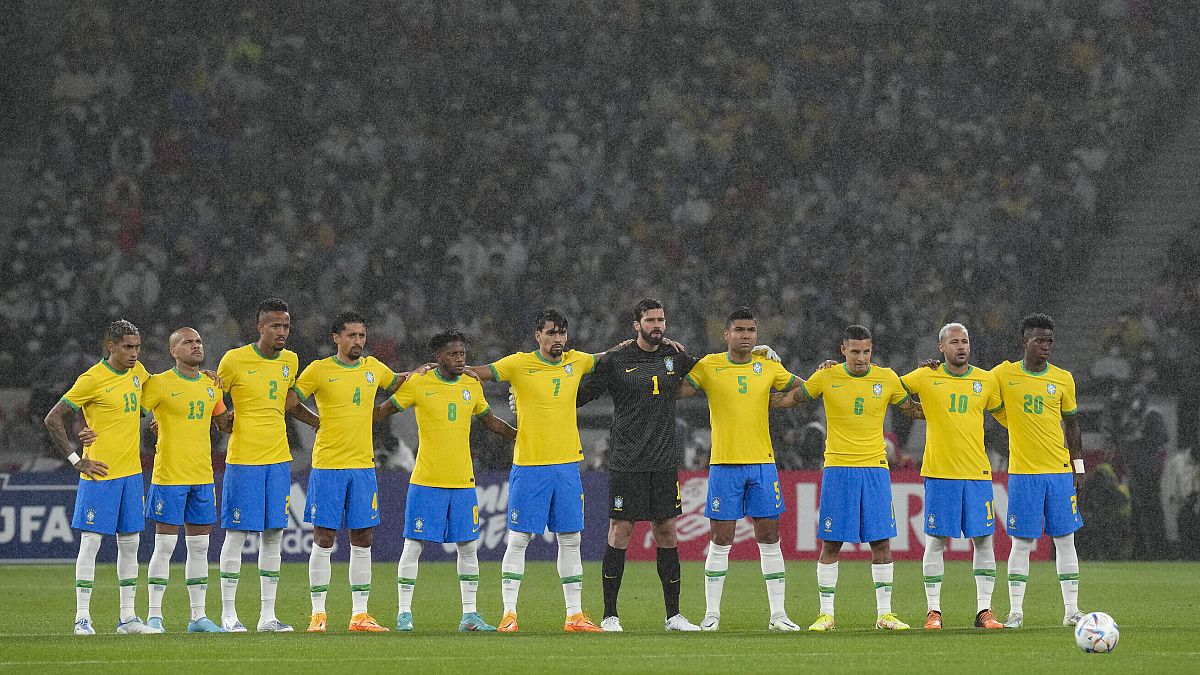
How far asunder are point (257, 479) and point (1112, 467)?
453 inches

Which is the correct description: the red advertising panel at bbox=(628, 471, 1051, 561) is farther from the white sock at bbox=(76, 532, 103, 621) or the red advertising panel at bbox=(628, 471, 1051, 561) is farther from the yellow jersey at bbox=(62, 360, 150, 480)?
the white sock at bbox=(76, 532, 103, 621)

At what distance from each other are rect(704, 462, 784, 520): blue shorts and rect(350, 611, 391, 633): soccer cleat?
8.14ft

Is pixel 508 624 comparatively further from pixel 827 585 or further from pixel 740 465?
pixel 827 585

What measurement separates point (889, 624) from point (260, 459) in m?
4.68

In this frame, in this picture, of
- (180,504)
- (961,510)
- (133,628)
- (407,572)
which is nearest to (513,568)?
(407,572)

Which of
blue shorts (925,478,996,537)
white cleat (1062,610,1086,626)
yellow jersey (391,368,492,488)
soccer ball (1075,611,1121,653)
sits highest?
yellow jersey (391,368,492,488)

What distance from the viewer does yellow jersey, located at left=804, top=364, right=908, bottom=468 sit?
11.2m

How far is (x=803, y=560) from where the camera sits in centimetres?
1884

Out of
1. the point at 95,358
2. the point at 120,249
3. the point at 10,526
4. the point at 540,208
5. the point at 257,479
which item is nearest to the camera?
the point at 257,479

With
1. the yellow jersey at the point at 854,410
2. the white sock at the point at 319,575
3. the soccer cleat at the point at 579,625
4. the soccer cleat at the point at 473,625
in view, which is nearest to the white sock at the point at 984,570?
the yellow jersey at the point at 854,410

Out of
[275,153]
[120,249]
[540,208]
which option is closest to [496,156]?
[540,208]

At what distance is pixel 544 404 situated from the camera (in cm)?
1106

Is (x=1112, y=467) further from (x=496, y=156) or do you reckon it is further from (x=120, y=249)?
(x=120, y=249)

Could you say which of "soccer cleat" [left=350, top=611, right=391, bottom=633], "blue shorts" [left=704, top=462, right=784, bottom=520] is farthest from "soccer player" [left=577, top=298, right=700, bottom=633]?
"soccer cleat" [left=350, top=611, right=391, bottom=633]
